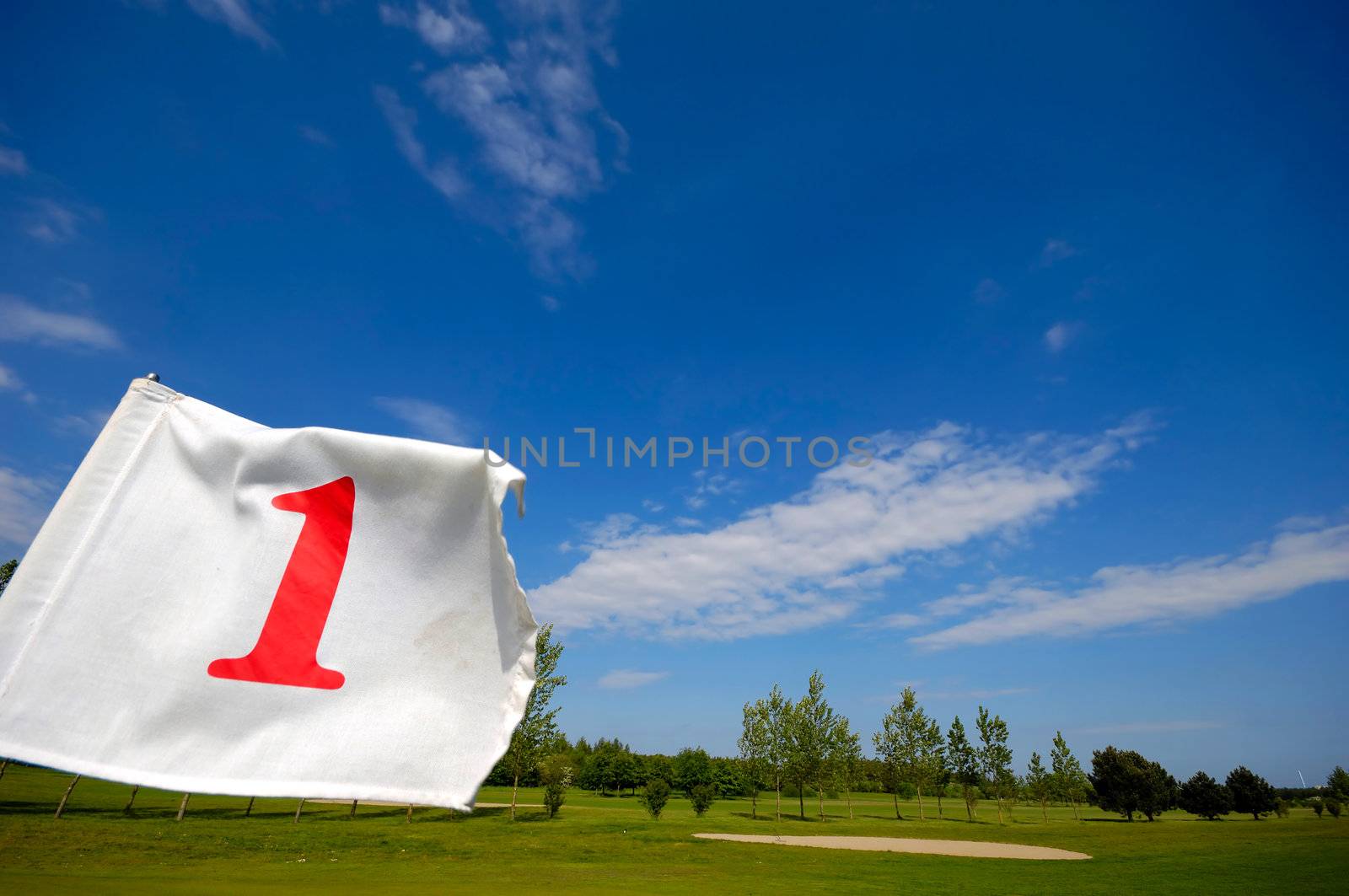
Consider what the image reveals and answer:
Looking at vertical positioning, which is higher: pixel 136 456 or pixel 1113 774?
pixel 1113 774

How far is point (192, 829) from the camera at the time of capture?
100 ft

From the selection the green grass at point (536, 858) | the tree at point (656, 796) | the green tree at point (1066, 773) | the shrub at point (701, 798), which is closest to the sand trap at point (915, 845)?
the green grass at point (536, 858)

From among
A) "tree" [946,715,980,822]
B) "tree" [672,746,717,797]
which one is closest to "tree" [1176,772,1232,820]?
"tree" [946,715,980,822]

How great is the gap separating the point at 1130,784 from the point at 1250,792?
1075 cm

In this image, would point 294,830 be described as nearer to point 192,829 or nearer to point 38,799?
point 192,829

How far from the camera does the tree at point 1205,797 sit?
229 ft

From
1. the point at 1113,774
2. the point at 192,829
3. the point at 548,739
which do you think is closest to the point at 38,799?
the point at 192,829

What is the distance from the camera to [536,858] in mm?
26781

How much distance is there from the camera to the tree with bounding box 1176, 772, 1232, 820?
6981 cm

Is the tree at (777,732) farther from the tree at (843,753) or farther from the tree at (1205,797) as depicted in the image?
the tree at (1205,797)

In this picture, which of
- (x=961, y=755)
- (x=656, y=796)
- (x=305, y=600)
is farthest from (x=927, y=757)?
(x=305, y=600)

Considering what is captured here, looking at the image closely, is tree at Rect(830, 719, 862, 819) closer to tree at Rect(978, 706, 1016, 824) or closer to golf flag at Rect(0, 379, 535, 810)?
tree at Rect(978, 706, 1016, 824)

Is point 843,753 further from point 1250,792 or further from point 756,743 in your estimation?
point 1250,792

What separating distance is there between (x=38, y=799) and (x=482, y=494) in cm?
5216
